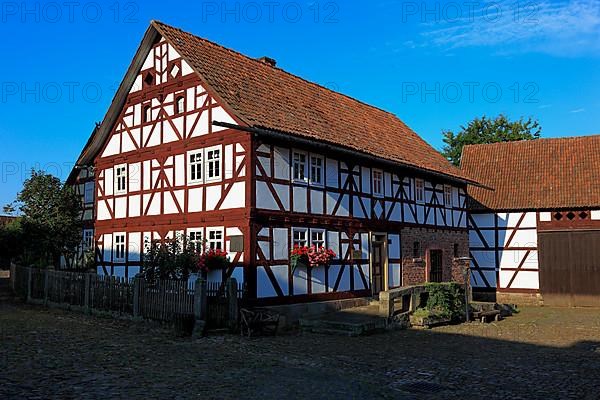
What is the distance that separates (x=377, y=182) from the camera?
Answer: 72.2 ft

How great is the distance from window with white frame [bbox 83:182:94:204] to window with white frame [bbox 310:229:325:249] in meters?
15.3

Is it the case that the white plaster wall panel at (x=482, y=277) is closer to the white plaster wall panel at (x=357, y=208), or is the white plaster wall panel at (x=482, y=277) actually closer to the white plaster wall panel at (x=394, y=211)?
the white plaster wall panel at (x=394, y=211)

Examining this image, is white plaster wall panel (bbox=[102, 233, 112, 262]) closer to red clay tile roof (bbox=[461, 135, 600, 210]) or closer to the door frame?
the door frame

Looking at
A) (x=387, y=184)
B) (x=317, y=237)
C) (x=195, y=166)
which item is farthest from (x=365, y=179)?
(x=195, y=166)

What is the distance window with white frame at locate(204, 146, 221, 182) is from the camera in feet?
58.4

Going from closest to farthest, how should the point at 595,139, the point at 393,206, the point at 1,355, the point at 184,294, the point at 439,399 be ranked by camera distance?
the point at 439,399 → the point at 1,355 → the point at 184,294 → the point at 393,206 → the point at 595,139

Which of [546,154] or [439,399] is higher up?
[546,154]

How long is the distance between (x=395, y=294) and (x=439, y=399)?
27.9 feet

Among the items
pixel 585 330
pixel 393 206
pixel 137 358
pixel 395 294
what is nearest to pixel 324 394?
pixel 137 358

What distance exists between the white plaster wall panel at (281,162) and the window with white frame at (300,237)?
1704 mm

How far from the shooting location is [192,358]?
11328 mm

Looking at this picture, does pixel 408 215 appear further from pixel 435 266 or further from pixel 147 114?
pixel 147 114

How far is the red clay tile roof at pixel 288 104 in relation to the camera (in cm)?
1795

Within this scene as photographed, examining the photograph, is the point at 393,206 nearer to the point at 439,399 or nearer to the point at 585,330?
the point at 585,330
